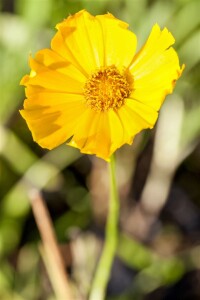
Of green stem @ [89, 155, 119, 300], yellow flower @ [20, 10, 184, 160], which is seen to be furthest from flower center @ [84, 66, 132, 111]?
green stem @ [89, 155, 119, 300]

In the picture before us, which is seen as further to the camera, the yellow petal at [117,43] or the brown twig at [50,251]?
the brown twig at [50,251]

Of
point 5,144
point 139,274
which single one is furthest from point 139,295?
point 5,144

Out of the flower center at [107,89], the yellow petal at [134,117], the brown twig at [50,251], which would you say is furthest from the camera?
the brown twig at [50,251]

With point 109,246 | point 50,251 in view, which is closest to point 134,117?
point 109,246

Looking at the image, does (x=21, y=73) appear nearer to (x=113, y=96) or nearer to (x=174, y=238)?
(x=113, y=96)

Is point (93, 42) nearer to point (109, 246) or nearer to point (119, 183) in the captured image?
point (109, 246)

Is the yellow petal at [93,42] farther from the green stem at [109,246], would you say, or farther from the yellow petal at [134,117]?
the green stem at [109,246]

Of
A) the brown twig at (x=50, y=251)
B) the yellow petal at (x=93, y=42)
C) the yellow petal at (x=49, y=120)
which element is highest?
the yellow petal at (x=93, y=42)

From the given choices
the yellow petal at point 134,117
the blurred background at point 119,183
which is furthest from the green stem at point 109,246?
the blurred background at point 119,183
